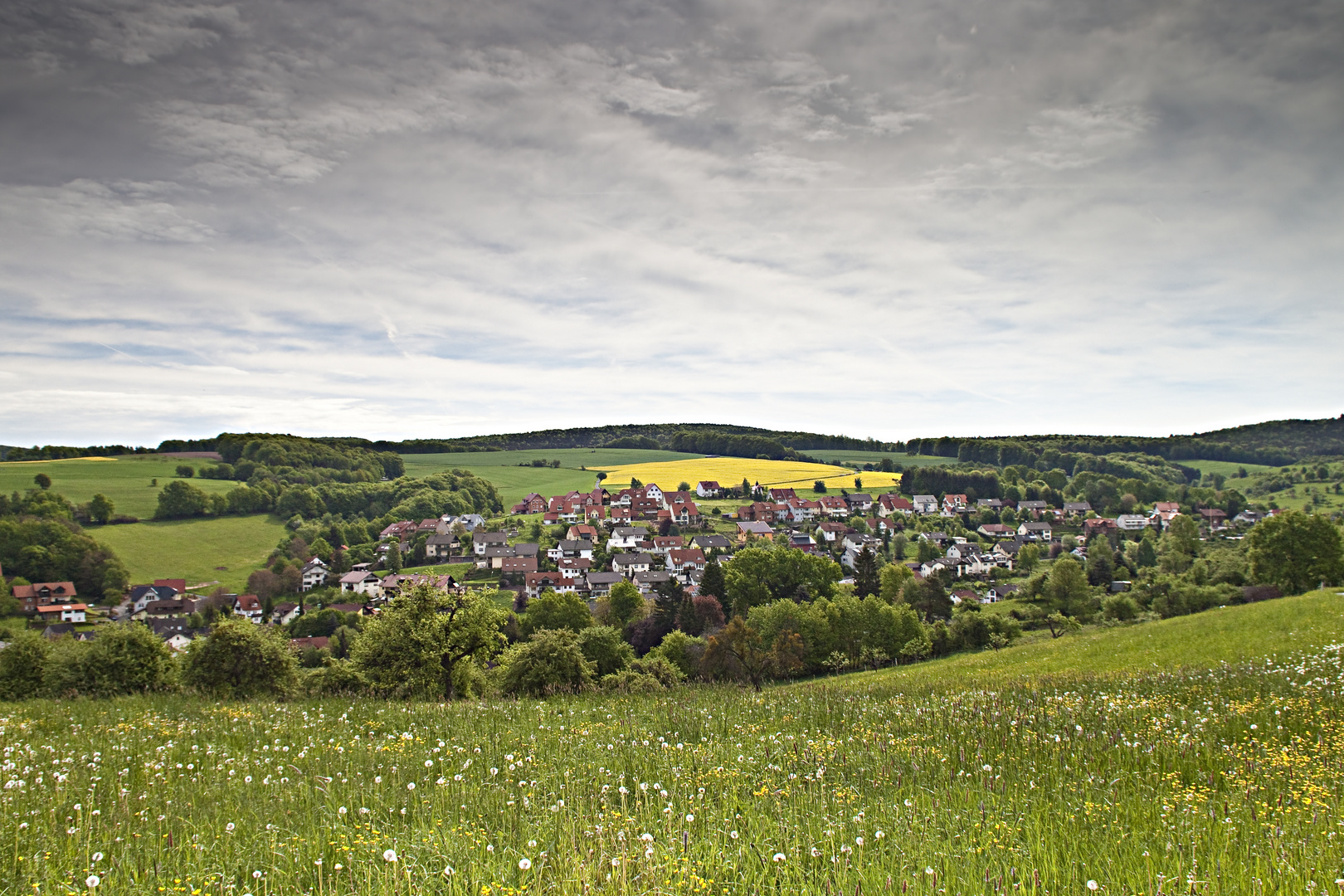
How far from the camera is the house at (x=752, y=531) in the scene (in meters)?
132

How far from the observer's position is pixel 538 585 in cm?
10381

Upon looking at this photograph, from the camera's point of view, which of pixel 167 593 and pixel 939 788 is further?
pixel 167 593

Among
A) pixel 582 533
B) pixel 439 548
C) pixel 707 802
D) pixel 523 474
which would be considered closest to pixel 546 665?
pixel 707 802

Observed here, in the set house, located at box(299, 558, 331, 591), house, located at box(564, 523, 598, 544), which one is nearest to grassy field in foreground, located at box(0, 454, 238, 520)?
house, located at box(299, 558, 331, 591)

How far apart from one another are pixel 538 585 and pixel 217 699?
8865cm

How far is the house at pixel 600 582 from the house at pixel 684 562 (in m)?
12.6

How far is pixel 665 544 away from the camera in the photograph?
126312 millimetres

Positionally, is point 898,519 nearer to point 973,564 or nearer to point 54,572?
point 973,564

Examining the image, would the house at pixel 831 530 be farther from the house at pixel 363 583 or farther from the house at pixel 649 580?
the house at pixel 363 583

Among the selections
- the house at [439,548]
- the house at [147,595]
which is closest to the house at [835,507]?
the house at [439,548]

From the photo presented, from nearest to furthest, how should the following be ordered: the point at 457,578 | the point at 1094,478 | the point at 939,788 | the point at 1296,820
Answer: the point at 1296,820 < the point at 939,788 < the point at 457,578 < the point at 1094,478

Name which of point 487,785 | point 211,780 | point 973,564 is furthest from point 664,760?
point 973,564

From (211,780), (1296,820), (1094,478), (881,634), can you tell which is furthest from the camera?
(1094,478)

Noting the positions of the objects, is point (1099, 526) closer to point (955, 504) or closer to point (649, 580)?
point (955, 504)
